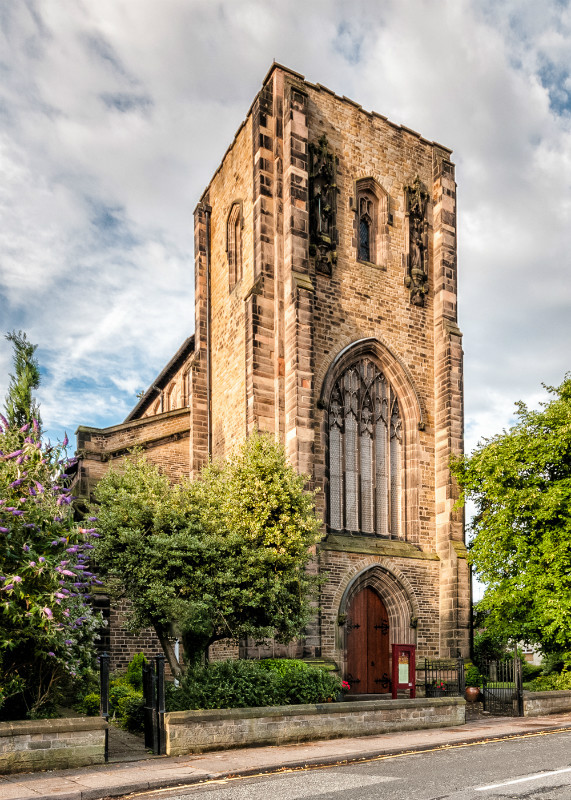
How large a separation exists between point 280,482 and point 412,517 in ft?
28.2

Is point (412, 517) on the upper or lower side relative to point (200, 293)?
lower

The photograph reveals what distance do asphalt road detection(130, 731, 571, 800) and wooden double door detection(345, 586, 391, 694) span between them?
33.8ft

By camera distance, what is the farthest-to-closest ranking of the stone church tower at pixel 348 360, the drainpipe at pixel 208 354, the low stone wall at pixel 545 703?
1. the drainpipe at pixel 208 354
2. the stone church tower at pixel 348 360
3. the low stone wall at pixel 545 703

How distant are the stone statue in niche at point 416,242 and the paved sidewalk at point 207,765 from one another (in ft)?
48.1

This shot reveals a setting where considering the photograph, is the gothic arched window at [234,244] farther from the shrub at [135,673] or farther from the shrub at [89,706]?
the shrub at [89,706]

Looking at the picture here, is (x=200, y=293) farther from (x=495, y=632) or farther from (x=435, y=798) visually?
(x=435, y=798)

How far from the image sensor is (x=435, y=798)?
800 centimetres

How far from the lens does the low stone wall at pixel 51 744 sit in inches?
412

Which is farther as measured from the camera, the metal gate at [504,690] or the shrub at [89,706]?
the metal gate at [504,690]

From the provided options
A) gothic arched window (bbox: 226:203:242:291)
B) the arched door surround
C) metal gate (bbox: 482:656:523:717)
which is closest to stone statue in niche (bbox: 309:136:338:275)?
gothic arched window (bbox: 226:203:242:291)

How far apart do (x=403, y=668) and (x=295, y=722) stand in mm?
7599

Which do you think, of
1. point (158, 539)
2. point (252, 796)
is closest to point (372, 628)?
point (158, 539)

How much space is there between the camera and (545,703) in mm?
18094

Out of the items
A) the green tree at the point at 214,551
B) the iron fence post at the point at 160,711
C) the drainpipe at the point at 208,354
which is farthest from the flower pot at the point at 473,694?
the iron fence post at the point at 160,711
